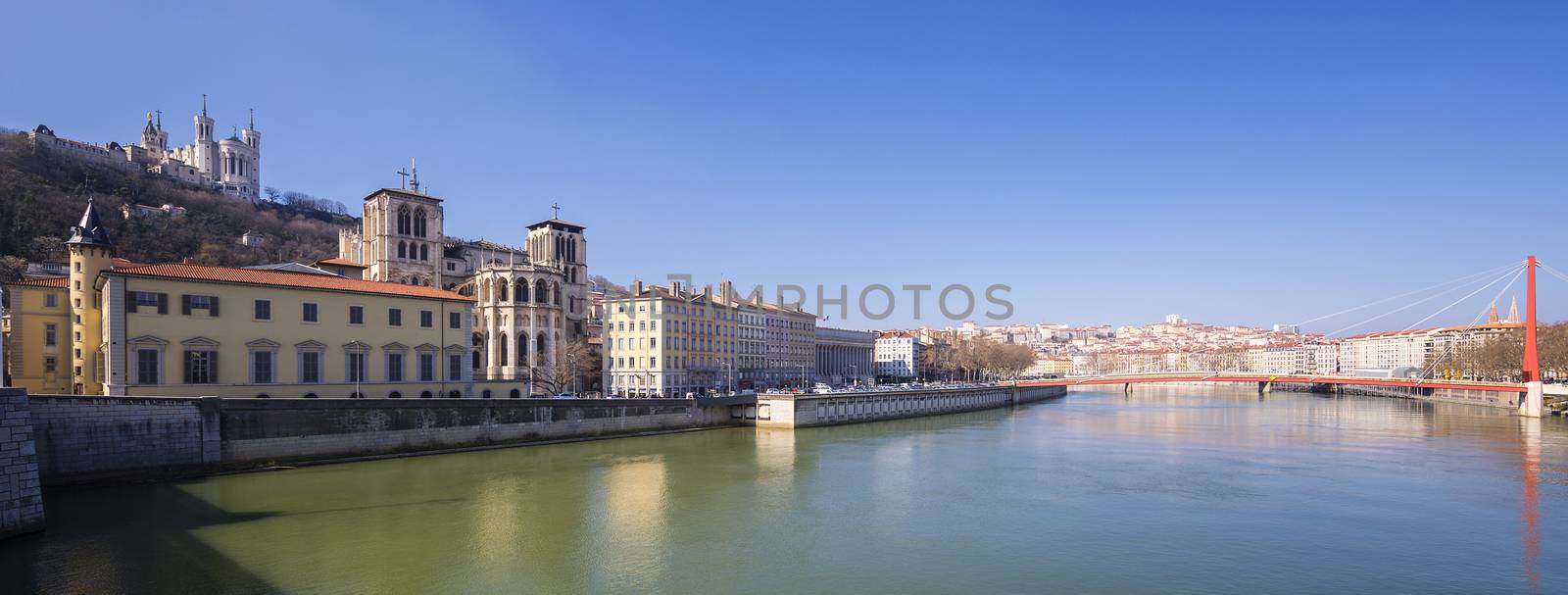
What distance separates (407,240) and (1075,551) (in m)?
60.0

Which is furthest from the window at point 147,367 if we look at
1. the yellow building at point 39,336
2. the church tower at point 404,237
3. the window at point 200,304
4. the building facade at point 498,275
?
the church tower at point 404,237

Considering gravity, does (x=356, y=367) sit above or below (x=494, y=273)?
below

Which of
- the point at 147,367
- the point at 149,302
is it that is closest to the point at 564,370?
the point at 147,367

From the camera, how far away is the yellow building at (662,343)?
211 feet

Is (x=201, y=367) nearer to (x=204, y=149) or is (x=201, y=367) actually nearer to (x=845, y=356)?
(x=845, y=356)

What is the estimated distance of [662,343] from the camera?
64250 millimetres

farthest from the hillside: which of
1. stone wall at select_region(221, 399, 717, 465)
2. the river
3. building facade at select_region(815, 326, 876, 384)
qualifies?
building facade at select_region(815, 326, 876, 384)

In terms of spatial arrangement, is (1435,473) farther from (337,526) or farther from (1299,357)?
(1299,357)

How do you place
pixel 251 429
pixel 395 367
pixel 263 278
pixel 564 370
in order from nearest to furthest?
pixel 251 429, pixel 263 278, pixel 395 367, pixel 564 370

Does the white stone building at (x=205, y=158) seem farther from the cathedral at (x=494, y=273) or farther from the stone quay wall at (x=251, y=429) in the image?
the stone quay wall at (x=251, y=429)

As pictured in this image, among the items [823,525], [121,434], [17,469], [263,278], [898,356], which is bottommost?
[898,356]

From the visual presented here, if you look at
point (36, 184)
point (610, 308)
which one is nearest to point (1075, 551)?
point (610, 308)

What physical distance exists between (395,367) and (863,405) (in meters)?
31.4

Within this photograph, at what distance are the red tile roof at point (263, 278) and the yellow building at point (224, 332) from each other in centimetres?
5
